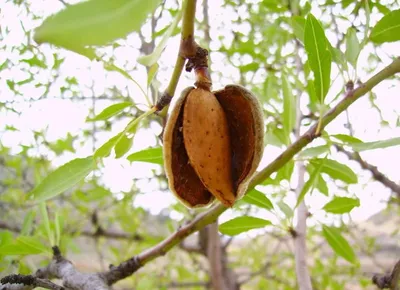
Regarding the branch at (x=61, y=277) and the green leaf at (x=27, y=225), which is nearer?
the branch at (x=61, y=277)

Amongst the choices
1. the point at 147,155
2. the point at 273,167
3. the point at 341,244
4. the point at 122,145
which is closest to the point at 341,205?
the point at 341,244

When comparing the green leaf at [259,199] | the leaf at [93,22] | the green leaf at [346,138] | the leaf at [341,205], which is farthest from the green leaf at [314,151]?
the leaf at [93,22]

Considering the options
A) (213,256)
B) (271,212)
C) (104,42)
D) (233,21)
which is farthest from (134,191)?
(104,42)

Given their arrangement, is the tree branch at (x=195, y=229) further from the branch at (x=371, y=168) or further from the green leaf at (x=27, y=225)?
the branch at (x=371, y=168)

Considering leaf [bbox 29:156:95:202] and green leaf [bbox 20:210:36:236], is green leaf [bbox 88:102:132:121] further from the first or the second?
green leaf [bbox 20:210:36:236]

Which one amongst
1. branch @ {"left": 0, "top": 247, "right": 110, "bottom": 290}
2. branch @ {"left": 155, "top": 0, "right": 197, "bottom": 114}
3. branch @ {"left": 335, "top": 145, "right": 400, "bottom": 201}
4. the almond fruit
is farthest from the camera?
branch @ {"left": 335, "top": 145, "right": 400, "bottom": 201}

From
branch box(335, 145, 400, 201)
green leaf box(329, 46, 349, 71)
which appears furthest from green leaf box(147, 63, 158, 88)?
branch box(335, 145, 400, 201)

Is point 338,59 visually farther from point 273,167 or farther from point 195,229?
point 195,229
